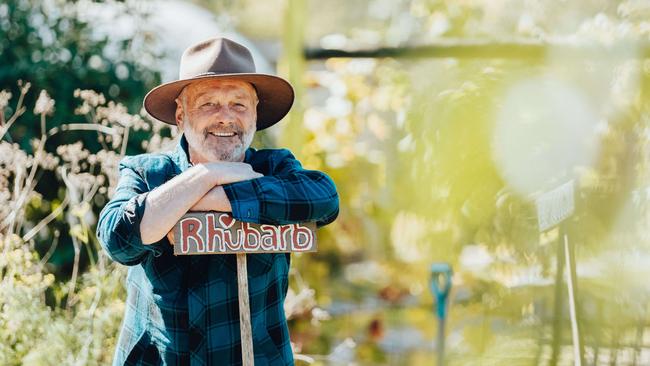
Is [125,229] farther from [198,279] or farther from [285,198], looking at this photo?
[285,198]

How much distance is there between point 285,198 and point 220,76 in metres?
0.36

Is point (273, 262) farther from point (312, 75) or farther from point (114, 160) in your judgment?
point (312, 75)

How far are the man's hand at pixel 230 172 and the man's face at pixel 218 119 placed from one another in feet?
0.17

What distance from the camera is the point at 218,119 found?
2.20 m

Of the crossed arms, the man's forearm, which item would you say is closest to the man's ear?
the crossed arms

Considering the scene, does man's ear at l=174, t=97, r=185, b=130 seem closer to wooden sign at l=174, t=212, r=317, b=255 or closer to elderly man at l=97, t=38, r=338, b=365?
elderly man at l=97, t=38, r=338, b=365

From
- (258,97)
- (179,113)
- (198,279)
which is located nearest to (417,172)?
(258,97)

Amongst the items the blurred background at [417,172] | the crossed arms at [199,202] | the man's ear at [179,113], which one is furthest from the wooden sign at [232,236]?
the blurred background at [417,172]

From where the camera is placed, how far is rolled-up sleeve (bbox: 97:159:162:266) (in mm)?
2068

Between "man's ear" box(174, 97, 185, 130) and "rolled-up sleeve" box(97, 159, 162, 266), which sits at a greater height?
"man's ear" box(174, 97, 185, 130)

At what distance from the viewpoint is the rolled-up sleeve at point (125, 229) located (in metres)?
2.07

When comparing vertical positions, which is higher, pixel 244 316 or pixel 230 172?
pixel 230 172

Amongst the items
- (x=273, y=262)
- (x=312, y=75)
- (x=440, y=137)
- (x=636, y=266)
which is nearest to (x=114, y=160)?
(x=273, y=262)

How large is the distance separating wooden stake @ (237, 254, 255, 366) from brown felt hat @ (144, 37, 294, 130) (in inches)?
19.0
